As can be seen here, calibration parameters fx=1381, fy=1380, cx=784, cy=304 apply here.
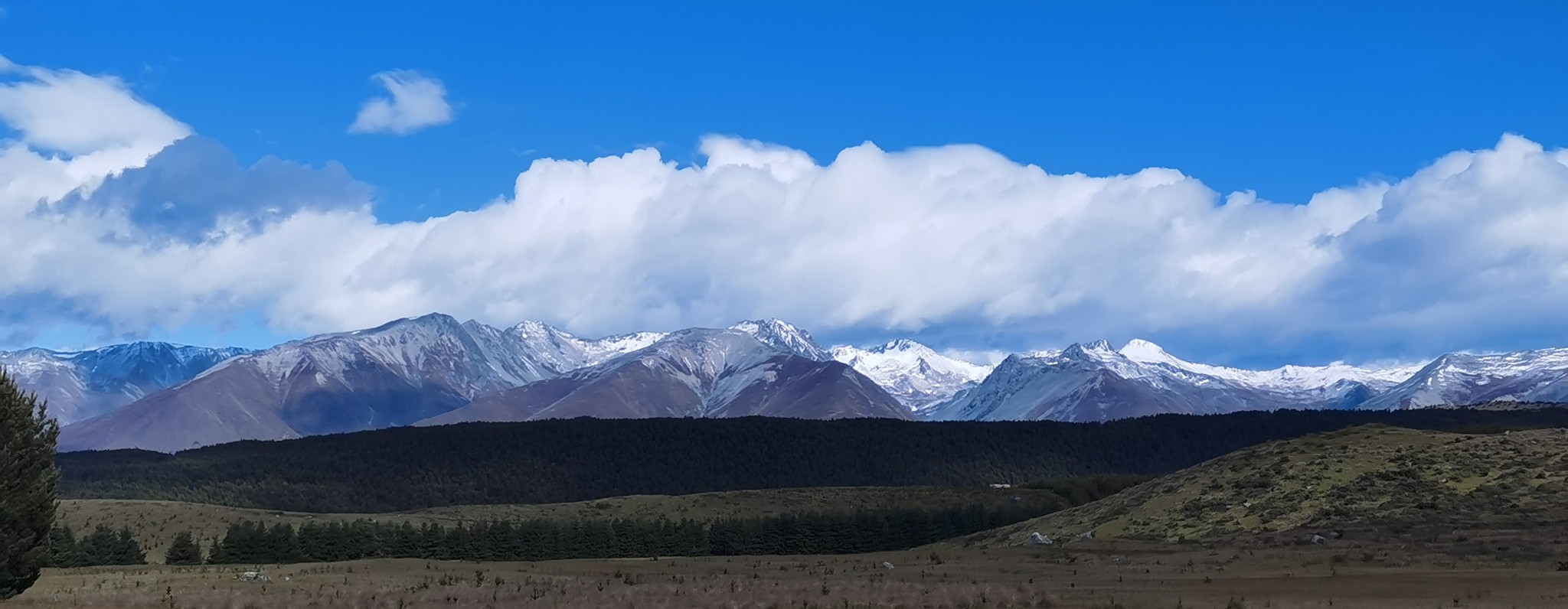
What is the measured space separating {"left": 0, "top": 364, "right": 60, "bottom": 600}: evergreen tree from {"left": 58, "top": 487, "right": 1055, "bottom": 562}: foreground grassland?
92272mm

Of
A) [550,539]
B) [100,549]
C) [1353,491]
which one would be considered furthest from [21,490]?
[550,539]

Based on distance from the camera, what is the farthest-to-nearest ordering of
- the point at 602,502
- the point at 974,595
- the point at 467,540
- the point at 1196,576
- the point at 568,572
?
the point at 602,502 → the point at 467,540 → the point at 568,572 → the point at 1196,576 → the point at 974,595

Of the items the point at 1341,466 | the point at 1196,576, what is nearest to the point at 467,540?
the point at 1341,466

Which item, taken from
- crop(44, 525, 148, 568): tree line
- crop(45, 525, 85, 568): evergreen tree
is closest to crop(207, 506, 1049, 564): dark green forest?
crop(44, 525, 148, 568): tree line

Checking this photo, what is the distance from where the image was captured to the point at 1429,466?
266 ft

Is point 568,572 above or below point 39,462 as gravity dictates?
below

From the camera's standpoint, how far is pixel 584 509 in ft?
589

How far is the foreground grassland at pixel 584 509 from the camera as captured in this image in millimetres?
147000

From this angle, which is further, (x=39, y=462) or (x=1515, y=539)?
(x=1515, y=539)

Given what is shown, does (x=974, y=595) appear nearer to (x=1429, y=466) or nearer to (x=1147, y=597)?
Answer: (x=1147, y=597)

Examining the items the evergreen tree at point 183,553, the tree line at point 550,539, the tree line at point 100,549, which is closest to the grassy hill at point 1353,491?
the tree line at point 550,539

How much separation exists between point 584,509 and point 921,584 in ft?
438

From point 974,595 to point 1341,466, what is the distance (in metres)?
49.4

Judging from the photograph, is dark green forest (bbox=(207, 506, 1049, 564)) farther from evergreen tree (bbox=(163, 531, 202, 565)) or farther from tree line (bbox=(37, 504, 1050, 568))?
evergreen tree (bbox=(163, 531, 202, 565))
